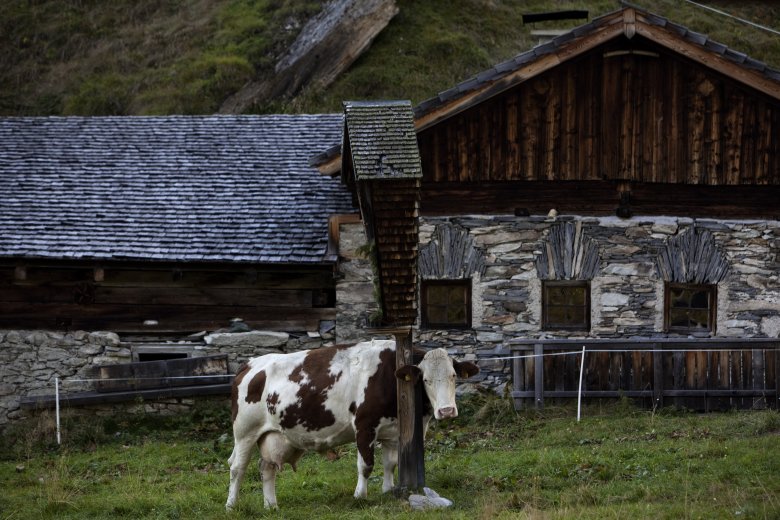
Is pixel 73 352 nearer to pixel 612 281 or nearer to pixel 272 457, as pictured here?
pixel 272 457

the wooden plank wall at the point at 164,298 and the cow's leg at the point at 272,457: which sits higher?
the wooden plank wall at the point at 164,298

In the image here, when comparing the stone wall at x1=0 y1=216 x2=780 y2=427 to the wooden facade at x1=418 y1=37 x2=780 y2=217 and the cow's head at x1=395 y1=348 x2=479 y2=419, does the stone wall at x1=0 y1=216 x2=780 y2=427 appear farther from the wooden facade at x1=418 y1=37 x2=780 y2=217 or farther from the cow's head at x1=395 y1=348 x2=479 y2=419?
the cow's head at x1=395 y1=348 x2=479 y2=419

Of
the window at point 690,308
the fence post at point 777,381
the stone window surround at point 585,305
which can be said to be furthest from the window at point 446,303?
the fence post at point 777,381

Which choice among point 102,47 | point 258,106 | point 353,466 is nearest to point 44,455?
point 353,466

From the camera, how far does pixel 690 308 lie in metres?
15.5

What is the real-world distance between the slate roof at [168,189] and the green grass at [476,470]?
2.79 m

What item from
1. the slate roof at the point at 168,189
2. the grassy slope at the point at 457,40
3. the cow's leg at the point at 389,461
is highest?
the grassy slope at the point at 457,40

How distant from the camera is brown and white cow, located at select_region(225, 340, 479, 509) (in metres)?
9.66

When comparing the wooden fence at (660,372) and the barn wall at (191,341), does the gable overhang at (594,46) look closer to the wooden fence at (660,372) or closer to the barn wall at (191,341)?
the barn wall at (191,341)

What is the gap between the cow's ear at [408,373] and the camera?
30.8ft

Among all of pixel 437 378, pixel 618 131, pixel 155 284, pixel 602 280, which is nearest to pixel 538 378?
pixel 602 280

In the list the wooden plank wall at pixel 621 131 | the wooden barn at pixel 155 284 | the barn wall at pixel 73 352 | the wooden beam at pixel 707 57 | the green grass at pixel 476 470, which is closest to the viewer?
the green grass at pixel 476 470

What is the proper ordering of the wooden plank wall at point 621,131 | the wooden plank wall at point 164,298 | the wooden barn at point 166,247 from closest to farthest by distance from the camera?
1. the wooden plank wall at point 621,131
2. the wooden barn at point 166,247
3. the wooden plank wall at point 164,298

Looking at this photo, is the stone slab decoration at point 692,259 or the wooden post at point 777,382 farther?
the stone slab decoration at point 692,259
